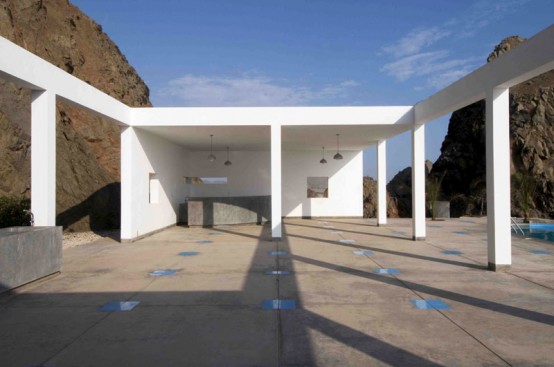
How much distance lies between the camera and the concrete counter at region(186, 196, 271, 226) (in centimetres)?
1569

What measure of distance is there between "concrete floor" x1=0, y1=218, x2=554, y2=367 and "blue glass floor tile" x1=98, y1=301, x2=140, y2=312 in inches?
5.7

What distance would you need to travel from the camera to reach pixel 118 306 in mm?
5480

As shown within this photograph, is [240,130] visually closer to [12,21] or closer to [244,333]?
[244,333]

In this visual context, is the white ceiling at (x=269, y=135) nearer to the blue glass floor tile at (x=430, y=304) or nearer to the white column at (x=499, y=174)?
the white column at (x=499, y=174)

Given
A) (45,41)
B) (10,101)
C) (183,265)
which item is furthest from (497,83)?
(45,41)

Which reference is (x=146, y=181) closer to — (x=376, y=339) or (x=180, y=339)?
(x=180, y=339)

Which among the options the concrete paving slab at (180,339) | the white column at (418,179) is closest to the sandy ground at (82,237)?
the concrete paving slab at (180,339)

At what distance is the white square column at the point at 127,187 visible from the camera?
11.3 m

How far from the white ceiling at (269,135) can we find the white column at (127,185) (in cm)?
78

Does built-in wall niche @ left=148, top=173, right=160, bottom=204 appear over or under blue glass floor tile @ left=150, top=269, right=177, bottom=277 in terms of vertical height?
over

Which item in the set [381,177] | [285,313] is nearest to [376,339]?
[285,313]

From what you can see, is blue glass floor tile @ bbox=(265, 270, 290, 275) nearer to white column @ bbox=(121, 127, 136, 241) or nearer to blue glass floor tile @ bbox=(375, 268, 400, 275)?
blue glass floor tile @ bbox=(375, 268, 400, 275)

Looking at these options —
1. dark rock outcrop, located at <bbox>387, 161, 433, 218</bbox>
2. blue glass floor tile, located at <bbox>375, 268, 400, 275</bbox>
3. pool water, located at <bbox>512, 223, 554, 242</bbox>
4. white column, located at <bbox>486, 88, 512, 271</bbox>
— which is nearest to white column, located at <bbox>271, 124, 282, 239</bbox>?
blue glass floor tile, located at <bbox>375, 268, 400, 275</bbox>

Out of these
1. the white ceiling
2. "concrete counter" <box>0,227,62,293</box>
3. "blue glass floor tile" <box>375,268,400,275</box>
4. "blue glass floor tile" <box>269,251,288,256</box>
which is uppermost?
the white ceiling
